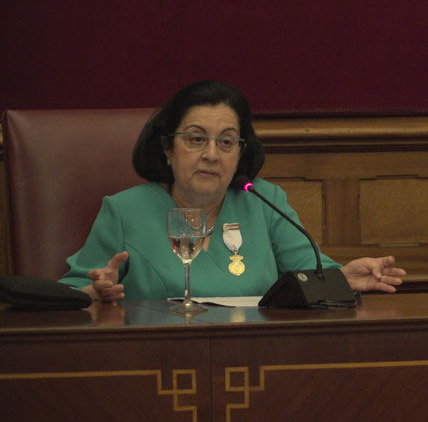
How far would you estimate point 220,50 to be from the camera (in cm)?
269

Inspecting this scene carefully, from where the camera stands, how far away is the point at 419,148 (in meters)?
2.15

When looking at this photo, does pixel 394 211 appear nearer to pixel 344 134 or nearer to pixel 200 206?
pixel 344 134

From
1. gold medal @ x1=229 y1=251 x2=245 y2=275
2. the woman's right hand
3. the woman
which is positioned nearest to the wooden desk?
the woman's right hand

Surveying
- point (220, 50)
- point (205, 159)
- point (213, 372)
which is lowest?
point (213, 372)

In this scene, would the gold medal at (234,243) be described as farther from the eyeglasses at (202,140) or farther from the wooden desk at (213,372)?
the wooden desk at (213,372)

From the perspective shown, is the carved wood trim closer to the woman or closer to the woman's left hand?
the woman

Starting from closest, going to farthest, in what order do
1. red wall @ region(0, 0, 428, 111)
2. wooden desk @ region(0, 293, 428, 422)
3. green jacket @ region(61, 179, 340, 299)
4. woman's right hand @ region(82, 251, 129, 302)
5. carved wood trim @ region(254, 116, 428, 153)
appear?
wooden desk @ region(0, 293, 428, 422), woman's right hand @ region(82, 251, 129, 302), green jacket @ region(61, 179, 340, 299), carved wood trim @ region(254, 116, 428, 153), red wall @ region(0, 0, 428, 111)

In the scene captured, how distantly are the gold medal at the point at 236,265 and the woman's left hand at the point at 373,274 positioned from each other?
0.29 metres

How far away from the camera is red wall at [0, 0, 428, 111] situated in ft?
8.74

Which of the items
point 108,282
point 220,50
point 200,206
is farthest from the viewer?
point 220,50

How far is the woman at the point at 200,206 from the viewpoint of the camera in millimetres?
1639

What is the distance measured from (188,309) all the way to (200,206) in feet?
2.00

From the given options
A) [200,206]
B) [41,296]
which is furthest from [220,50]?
[41,296]

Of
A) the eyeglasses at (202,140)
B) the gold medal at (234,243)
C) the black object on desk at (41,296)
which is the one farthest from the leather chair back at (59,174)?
the black object on desk at (41,296)
